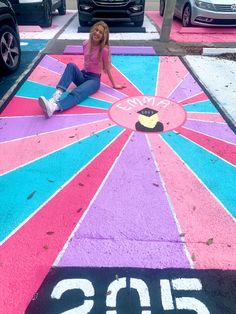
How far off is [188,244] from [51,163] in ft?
5.71

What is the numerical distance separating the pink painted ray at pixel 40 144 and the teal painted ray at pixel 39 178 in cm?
10

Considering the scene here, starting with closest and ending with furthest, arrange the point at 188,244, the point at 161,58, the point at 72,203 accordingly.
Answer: the point at 188,244 < the point at 72,203 < the point at 161,58

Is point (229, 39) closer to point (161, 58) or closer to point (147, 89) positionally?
point (161, 58)

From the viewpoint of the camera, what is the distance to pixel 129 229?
263cm

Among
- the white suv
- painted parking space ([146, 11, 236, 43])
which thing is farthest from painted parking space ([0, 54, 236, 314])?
the white suv

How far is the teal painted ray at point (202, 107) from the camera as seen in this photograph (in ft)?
14.9

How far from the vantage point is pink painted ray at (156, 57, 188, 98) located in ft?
17.0

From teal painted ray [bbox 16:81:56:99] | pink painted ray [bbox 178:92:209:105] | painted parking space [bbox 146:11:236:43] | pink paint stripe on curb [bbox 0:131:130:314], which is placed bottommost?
pink paint stripe on curb [bbox 0:131:130:314]

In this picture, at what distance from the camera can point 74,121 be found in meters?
4.25

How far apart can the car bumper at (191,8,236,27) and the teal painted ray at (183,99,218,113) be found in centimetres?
461

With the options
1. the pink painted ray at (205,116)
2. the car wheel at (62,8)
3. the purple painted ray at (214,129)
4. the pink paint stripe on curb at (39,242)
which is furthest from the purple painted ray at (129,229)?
the car wheel at (62,8)

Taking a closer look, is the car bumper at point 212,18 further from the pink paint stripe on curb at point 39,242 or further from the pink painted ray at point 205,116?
the pink paint stripe on curb at point 39,242

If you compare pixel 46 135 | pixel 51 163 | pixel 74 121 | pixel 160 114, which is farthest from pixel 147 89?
pixel 51 163

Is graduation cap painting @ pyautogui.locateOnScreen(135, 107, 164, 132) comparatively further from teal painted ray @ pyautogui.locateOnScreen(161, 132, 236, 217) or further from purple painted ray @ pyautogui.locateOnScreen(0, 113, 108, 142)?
purple painted ray @ pyautogui.locateOnScreen(0, 113, 108, 142)
